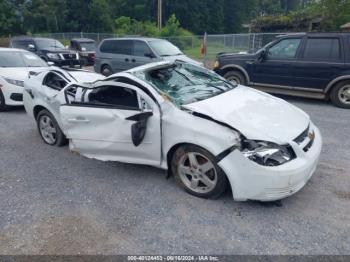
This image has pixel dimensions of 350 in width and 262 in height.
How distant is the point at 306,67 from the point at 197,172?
5568 millimetres

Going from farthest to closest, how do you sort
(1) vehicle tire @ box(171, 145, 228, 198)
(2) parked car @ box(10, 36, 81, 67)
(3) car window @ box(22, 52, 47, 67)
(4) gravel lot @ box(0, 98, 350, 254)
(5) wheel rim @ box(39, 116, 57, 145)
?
(2) parked car @ box(10, 36, 81, 67)
(3) car window @ box(22, 52, 47, 67)
(5) wheel rim @ box(39, 116, 57, 145)
(1) vehicle tire @ box(171, 145, 228, 198)
(4) gravel lot @ box(0, 98, 350, 254)

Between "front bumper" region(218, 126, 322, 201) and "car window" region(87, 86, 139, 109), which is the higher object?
"car window" region(87, 86, 139, 109)

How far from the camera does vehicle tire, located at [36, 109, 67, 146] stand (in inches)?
206

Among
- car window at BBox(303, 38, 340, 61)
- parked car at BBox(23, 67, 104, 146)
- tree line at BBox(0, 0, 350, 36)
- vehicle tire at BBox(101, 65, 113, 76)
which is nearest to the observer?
parked car at BBox(23, 67, 104, 146)

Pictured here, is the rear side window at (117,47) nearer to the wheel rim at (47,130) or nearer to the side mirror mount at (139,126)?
the wheel rim at (47,130)

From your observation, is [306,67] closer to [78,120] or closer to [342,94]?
[342,94]

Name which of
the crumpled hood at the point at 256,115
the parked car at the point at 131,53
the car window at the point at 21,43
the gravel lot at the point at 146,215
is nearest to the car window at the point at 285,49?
the parked car at the point at 131,53

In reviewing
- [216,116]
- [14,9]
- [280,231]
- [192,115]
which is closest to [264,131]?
[216,116]

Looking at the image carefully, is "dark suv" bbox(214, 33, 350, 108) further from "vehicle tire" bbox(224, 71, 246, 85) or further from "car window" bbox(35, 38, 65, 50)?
"car window" bbox(35, 38, 65, 50)

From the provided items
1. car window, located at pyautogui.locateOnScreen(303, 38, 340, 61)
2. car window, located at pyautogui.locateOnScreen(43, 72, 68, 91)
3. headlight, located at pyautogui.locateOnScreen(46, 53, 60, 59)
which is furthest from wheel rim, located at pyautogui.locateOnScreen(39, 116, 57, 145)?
headlight, located at pyautogui.locateOnScreen(46, 53, 60, 59)

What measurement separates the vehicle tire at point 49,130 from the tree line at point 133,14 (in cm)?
1775

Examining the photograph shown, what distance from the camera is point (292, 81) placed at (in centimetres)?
800

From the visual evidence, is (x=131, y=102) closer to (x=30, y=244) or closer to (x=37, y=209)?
(x=37, y=209)

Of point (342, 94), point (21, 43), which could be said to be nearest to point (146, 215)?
point (342, 94)
